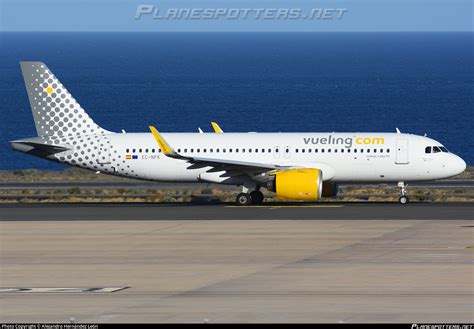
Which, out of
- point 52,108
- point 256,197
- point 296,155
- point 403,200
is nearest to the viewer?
point 296,155

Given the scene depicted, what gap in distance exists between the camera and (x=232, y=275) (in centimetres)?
3186

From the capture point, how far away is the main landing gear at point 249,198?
5044 centimetres

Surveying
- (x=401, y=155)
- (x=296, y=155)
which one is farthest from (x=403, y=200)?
(x=296, y=155)

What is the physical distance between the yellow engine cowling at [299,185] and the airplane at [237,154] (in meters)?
0.04

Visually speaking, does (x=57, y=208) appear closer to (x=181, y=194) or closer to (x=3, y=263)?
(x=181, y=194)

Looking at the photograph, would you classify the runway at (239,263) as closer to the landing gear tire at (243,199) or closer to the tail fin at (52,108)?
the landing gear tire at (243,199)

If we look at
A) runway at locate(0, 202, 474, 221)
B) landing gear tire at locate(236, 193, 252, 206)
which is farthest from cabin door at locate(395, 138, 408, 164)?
landing gear tire at locate(236, 193, 252, 206)

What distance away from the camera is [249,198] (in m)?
50.5

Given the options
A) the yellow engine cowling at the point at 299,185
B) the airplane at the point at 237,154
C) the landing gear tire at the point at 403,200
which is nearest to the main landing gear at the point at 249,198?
the airplane at the point at 237,154

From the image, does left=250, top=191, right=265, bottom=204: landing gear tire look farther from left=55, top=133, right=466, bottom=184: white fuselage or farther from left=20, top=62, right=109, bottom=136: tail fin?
left=20, top=62, right=109, bottom=136: tail fin

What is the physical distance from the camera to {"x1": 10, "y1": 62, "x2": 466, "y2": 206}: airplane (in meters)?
49.7

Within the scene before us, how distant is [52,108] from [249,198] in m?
9.74

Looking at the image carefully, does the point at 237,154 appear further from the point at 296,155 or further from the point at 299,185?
the point at 299,185

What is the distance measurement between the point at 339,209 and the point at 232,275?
1697cm
